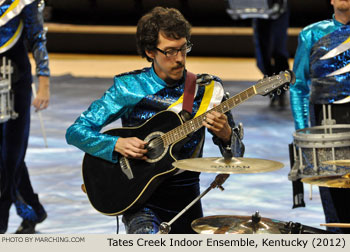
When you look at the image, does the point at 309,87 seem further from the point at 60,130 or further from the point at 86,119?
the point at 60,130

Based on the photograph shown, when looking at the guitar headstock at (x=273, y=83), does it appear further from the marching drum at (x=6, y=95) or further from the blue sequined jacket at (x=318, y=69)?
the marching drum at (x=6, y=95)

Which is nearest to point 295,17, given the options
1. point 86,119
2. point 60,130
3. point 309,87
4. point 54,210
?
point 60,130

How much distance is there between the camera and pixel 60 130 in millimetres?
8508

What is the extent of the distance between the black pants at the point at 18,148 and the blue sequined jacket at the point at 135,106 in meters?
1.43

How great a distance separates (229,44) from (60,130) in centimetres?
540

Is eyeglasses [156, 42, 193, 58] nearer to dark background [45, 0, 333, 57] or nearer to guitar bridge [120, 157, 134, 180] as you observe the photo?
guitar bridge [120, 157, 134, 180]

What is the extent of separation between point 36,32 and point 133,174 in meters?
1.82

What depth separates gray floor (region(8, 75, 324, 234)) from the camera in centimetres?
579

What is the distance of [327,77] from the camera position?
4363 mm

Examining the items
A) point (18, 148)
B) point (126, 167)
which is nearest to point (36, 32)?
point (18, 148)

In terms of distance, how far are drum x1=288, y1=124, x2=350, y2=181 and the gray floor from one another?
85 centimetres

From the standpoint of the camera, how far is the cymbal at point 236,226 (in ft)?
10.6

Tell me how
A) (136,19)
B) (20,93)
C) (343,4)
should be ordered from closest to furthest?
(343,4), (20,93), (136,19)

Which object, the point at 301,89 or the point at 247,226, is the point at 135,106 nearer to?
the point at 247,226
